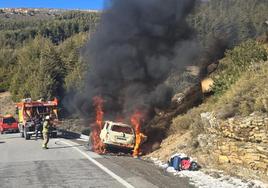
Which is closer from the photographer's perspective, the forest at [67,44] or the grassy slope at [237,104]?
the grassy slope at [237,104]

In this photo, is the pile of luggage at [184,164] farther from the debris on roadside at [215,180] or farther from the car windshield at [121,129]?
the car windshield at [121,129]

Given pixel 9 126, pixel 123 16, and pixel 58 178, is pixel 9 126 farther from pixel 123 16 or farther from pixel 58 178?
pixel 58 178

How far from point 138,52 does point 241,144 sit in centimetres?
1216

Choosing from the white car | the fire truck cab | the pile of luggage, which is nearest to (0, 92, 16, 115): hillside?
the fire truck cab

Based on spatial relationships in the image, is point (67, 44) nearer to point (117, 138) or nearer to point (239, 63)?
point (239, 63)

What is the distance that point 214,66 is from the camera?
1091 inches

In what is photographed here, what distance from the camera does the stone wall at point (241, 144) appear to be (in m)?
10.5

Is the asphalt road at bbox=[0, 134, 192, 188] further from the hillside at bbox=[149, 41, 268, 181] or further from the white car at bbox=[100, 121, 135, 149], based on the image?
the white car at bbox=[100, 121, 135, 149]

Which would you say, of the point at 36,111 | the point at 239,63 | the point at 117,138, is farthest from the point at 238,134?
the point at 36,111

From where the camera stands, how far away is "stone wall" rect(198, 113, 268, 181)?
10461 mm

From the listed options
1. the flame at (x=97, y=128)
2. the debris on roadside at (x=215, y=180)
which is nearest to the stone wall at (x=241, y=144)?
the debris on roadside at (x=215, y=180)

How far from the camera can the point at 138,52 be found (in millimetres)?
22812

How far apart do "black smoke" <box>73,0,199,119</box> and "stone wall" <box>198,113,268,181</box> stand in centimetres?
883

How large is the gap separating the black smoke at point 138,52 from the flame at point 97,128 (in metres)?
0.31
